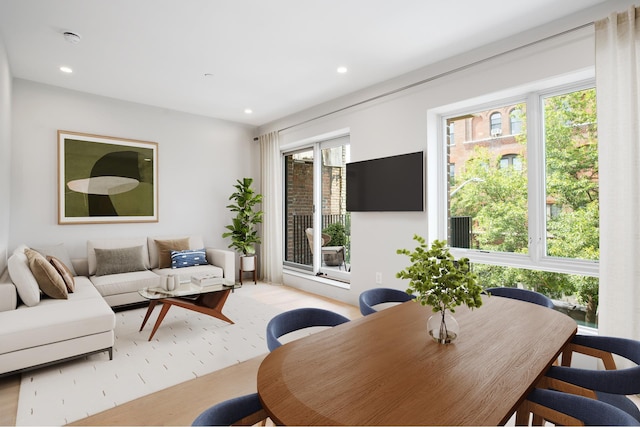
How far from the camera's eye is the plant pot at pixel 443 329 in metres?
1.43

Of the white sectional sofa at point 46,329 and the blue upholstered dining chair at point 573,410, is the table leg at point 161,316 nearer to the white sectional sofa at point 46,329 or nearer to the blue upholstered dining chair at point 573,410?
the white sectional sofa at point 46,329

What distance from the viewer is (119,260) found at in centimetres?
432

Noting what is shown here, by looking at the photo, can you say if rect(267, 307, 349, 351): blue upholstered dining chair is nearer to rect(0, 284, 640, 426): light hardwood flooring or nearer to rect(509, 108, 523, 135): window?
rect(0, 284, 640, 426): light hardwood flooring

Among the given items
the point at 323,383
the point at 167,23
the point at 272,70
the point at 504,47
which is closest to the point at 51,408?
the point at 323,383

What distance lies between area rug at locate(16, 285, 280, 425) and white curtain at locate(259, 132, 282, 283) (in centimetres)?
176

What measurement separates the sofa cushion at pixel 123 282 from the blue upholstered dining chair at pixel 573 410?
3.76 metres

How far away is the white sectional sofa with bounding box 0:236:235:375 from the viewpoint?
2414 millimetres

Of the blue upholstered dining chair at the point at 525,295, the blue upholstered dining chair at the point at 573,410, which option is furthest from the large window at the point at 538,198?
the blue upholstered dining chair at the point at 573,410

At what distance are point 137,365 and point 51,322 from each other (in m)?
0.70

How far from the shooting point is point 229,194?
5910 millimetres

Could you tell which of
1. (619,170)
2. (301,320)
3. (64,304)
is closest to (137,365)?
(64,304)

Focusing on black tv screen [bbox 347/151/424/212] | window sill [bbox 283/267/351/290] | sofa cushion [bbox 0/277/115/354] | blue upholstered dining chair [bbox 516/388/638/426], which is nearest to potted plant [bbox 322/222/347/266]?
window sill [bbox 283/267/351/290]

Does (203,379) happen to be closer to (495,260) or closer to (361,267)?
(361,267)

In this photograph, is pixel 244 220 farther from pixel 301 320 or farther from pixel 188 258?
pixel 301 320
